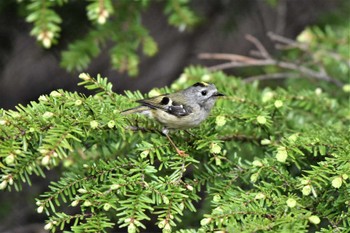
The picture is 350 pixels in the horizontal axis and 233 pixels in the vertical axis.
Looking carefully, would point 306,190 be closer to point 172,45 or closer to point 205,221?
point 205,221

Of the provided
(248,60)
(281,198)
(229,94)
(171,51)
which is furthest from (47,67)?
(281,198)

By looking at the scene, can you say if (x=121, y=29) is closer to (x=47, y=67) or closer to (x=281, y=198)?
(x=281, y=198)

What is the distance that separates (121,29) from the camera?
13.1ft

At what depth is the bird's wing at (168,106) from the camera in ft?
9.21

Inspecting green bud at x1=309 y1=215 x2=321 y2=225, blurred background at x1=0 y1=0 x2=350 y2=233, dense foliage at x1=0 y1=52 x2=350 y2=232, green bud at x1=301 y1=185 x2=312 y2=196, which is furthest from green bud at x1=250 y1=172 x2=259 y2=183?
blurred background at x1=0 y1=0 x2=350 y2=233

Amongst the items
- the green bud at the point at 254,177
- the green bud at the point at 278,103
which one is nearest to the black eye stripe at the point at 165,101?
the green bud at the point at 278,103

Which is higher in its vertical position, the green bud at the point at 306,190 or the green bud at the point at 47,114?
the green bud at the point at 47,114

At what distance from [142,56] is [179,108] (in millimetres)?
4114

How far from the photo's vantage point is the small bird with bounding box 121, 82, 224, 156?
2789 millimetres

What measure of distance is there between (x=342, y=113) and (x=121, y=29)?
1.82m

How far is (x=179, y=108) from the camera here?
2.95 m

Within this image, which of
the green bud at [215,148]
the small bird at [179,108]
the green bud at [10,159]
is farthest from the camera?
the small bird at [179,108]

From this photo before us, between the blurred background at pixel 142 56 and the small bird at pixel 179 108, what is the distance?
1566mm

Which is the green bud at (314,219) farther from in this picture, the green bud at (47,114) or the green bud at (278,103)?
the green bud at (47,114)
